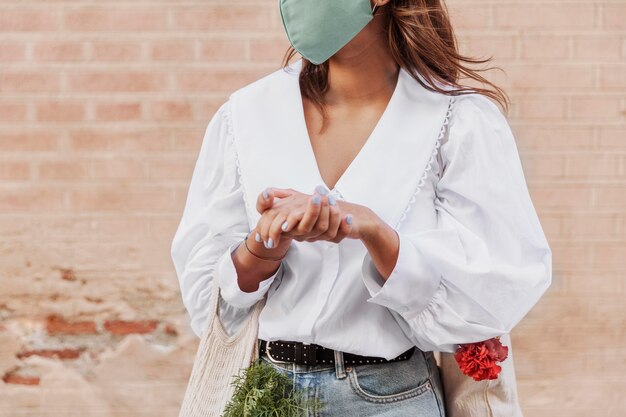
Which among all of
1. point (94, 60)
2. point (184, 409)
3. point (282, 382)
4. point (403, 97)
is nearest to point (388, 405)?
point (282, 382)

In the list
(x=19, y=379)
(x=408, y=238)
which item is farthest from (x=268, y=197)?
(x=19, y=379)

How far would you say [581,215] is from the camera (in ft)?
11.8

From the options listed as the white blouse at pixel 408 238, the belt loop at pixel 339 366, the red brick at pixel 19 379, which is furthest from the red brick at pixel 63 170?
the belt loop at pixel 339 366

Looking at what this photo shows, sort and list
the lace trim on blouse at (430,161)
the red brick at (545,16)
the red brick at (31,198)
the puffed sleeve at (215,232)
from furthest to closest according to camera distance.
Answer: the red brick at (31,198), the red brick at (545,16), the puffed sleeve at (215,232), the lace trim on blouse at (430,161)

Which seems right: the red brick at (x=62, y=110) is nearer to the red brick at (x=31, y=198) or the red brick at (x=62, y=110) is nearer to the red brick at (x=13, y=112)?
the red brick at (x=13, y=112)

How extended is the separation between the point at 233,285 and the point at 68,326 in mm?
1975

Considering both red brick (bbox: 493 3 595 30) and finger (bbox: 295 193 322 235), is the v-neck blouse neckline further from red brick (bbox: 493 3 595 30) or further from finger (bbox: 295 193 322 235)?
A: red brick (bbox: 493 3 595 30)

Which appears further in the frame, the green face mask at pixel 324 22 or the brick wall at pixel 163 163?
the brick wall at pixel 163 163

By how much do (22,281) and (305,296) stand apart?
6.94 feet

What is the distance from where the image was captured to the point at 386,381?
189 cm

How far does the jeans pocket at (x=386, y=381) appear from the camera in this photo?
→ 1.88 m

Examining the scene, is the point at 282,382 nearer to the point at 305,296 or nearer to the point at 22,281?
the point at 305,296

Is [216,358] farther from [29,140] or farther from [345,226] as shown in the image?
[29,140]

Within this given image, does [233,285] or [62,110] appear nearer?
[233,285]
